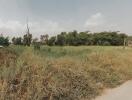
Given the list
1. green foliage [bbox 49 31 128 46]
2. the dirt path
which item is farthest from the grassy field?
green foliage [bbox 49 31 128 46]

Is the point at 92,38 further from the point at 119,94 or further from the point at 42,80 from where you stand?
the point at 42,80

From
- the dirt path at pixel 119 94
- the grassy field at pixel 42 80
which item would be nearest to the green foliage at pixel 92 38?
the dirt path at pixel 119 94

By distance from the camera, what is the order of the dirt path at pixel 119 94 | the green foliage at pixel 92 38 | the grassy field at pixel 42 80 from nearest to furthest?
the grassy field at pixel 42 80
the dirt path at pixel 119 94
the green foliage at pixel 92 38

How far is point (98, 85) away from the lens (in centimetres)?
920

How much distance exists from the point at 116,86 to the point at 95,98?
2.26m

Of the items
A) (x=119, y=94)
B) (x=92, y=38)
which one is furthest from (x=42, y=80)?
Answer: (x=92, y=38)

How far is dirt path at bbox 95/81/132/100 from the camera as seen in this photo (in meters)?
8.20

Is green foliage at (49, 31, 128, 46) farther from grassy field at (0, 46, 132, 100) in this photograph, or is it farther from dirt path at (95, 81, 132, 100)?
grassy field at (0, 46, 132, 100)

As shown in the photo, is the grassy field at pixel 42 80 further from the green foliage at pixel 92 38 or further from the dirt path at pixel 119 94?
the green foliage at pixel 92 38

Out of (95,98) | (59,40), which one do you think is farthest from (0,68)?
(59,40)

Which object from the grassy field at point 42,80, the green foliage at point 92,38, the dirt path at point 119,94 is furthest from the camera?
the green foliage at point 92,38

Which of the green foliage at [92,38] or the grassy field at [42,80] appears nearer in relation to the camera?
the grassy field at [42,80]

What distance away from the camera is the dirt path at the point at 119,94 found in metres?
8.20

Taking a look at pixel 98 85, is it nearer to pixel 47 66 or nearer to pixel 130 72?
pixel 47 66
